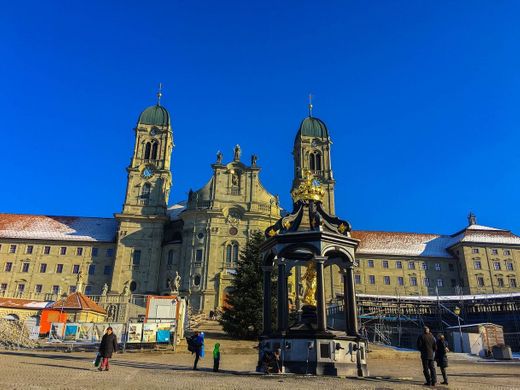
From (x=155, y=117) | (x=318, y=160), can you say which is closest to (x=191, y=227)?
(x=155, y=117)

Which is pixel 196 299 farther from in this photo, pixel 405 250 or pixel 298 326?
pixel 298 326

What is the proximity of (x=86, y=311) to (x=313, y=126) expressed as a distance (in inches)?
2174

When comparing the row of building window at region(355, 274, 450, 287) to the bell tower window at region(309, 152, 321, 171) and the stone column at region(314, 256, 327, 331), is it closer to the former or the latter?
the bell tower window at region(309, 152, 321, 171)

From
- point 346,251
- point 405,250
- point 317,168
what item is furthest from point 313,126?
point 346,251

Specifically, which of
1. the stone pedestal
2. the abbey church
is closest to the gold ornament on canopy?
the stone pedestal

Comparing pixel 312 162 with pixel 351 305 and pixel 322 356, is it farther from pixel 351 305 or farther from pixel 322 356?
pixel 322 356

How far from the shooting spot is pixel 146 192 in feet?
227

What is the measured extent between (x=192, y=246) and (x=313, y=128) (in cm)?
3333

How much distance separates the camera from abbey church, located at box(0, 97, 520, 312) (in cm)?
6241

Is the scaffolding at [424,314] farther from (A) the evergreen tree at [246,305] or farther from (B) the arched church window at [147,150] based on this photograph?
(B) the arched church window at [147,150]

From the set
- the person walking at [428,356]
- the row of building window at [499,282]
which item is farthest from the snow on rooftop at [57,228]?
the person walking at [428,356]

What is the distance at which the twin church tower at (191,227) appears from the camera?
60.7m

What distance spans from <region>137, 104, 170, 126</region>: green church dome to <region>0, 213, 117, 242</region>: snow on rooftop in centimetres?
1843

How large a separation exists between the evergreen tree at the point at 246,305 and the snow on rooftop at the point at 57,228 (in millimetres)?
38480
